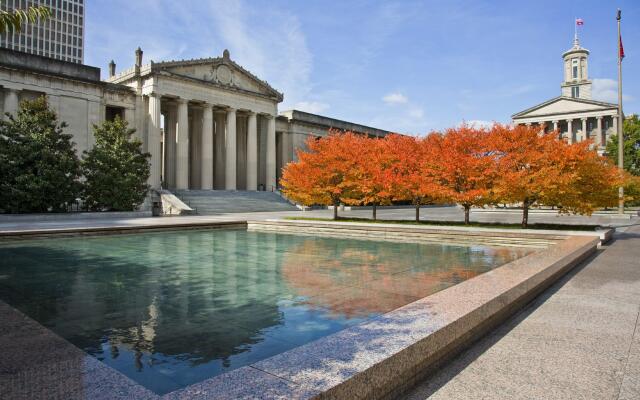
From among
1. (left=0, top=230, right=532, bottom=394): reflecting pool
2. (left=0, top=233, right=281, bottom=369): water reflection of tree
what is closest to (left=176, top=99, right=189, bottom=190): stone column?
(left=0, top=230, right=532, bottom=394): reflecting pool

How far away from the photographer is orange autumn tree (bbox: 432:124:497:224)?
63.0ft

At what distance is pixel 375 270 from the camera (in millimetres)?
10609

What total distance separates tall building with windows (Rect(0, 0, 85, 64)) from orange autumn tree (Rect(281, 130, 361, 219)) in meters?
109

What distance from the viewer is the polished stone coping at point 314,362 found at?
310 cm

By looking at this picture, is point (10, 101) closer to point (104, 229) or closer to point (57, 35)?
point (104, 229)

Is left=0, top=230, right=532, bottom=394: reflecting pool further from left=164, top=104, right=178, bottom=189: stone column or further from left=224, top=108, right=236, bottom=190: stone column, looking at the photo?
left=164, top=104, right=178, bottom=189: stone column

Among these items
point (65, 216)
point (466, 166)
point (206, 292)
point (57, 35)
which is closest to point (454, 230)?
point (466, 166)

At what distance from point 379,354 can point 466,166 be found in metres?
17.1

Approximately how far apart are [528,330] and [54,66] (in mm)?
43480

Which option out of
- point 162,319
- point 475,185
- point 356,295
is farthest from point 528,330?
point 475,185

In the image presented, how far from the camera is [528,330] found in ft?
18.4

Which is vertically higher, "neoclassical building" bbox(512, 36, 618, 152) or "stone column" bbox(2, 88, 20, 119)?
"neoclassical building" bbox(512, 36, 618, 152)

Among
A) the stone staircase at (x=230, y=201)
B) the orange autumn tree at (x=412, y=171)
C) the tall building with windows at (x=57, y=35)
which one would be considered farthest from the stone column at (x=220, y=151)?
the tall building with windows at (x=57, y=35)

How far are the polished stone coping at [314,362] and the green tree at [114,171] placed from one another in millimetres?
27735
